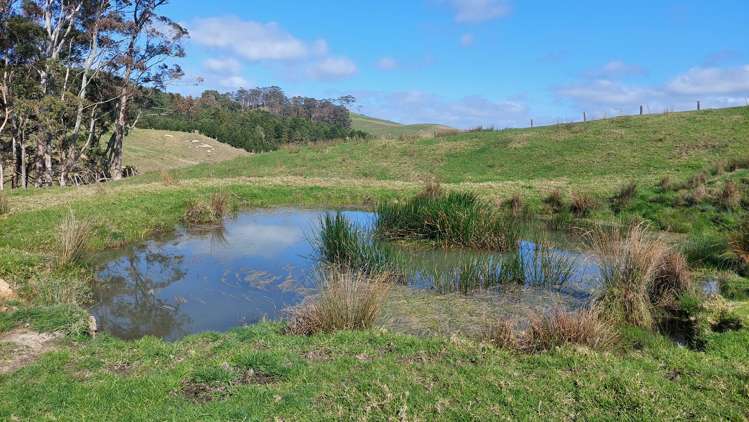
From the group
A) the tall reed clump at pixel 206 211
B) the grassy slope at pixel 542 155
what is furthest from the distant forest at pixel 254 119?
the tall reed clump at pixel 206 211

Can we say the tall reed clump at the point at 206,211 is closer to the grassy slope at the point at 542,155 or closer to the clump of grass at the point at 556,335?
the grassy slope at the point at 542,155

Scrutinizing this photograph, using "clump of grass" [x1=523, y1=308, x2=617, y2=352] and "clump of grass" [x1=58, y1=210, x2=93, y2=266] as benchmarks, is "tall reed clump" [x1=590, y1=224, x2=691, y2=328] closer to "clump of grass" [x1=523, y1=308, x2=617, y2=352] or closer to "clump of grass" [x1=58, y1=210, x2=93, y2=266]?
"clump of grass" [x1=523, y1=308, x2=617, y2=352]

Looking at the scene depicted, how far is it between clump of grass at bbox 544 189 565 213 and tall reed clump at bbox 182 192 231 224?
11.0 m

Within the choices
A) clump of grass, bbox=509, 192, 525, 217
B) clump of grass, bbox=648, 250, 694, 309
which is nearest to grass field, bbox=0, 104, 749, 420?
clump of grass, bbox=648, 250, 694, 309

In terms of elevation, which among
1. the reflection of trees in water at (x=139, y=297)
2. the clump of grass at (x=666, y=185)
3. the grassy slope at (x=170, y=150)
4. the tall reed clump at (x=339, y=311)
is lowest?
the reflection of trees in water at (x=139, y=297)

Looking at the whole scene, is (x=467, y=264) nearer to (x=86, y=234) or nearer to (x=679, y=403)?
(x=679, y=403)

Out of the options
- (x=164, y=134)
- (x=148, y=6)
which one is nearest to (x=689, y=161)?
(x=148, y=6)

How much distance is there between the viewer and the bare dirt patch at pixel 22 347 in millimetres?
5344

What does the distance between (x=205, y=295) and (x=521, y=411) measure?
6263 mm

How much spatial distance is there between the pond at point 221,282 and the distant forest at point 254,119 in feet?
116

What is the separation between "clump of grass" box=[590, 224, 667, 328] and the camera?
6.77 meters

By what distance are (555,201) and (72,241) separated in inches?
552

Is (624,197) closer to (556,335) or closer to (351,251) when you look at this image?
(351,251)

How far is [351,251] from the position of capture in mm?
9539
